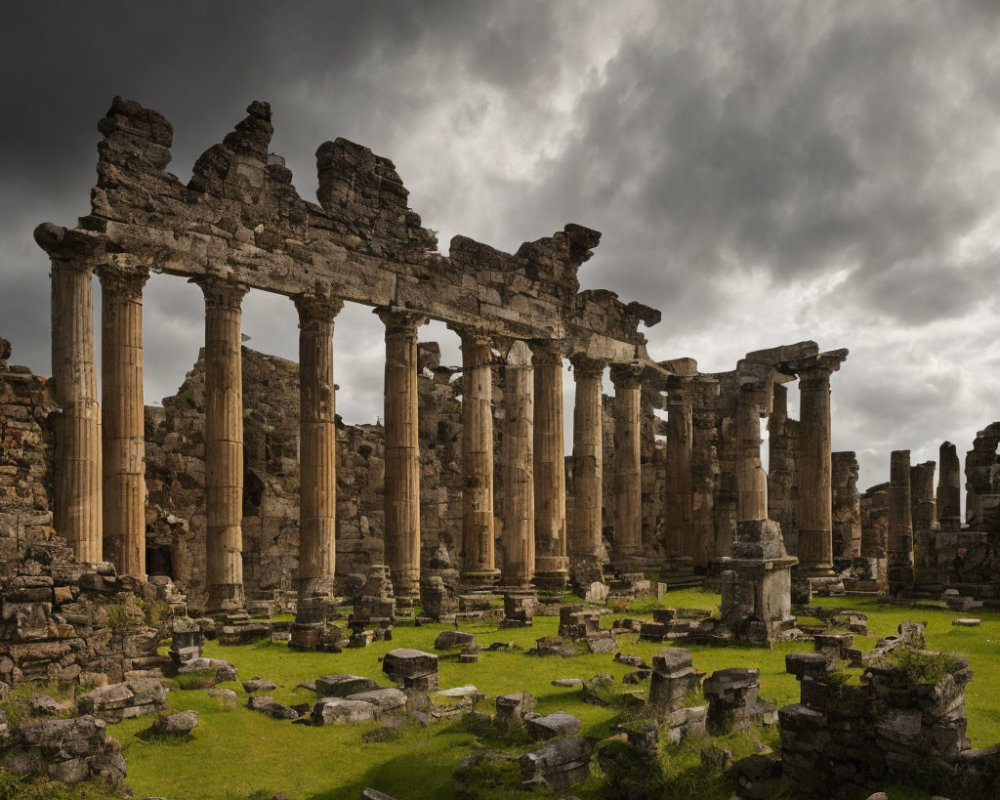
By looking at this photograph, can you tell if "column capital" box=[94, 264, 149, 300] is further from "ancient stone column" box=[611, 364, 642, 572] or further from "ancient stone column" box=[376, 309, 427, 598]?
Answer: "ancient stone column" box=[611, 364, 642, 572]

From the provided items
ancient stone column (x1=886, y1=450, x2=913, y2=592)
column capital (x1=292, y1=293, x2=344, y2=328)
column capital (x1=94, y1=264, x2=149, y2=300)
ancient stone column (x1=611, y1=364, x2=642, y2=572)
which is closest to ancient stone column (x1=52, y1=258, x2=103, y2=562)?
column capital (x1=94, y1=264, x2=149, y2=300)

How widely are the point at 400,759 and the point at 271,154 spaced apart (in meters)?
14.4

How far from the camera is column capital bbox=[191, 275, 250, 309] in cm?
1849

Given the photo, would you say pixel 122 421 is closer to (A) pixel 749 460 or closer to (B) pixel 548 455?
(B) pixel 548 455

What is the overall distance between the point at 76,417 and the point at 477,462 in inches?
404

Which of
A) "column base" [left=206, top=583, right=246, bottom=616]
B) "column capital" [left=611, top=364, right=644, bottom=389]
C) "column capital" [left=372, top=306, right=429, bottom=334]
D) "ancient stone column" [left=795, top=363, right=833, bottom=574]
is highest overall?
"column capital" [left=372, top=306, right=429, bottom=334]

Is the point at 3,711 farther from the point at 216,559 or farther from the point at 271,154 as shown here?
the point at 271,154

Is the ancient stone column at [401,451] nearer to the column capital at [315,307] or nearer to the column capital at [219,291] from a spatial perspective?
the column capital at [315,307]

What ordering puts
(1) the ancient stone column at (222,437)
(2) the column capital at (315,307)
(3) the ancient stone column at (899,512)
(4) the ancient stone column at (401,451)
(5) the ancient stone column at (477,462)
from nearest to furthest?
(1) the ancient stone column at (222,437) → (2) the column capital at (315,307) → (4) the ancient stone column at (401,451) → (5) the ancient stone column at (477,462) → (3) the ancient stone column at (899,512)

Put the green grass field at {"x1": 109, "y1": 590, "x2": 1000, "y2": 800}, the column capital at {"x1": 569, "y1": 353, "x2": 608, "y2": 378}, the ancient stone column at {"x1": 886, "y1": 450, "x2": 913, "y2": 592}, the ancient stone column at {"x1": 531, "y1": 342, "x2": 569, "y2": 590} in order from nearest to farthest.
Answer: the green grass field at {"x1": 109, "y1": 590, "x2": 1000, "y2": 800} → the ancient stone column at {"x1": 531, "y1": 342, "x2": 569, "y2": 590} → the column capital at {"x1": 569, "y1": 353, "x2": 608, "y2": 378} → the ancient stone column at {"x1": 886, "y1": 450, "x2": 913, "y2": 592}

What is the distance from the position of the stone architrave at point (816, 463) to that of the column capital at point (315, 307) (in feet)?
50.4

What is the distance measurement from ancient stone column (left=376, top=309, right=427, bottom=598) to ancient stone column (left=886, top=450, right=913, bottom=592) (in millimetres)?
19630

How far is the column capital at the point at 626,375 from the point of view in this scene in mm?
28016

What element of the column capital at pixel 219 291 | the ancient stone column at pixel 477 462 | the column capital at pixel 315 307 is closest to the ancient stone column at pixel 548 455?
the ancient stone column at pixel 477 462
